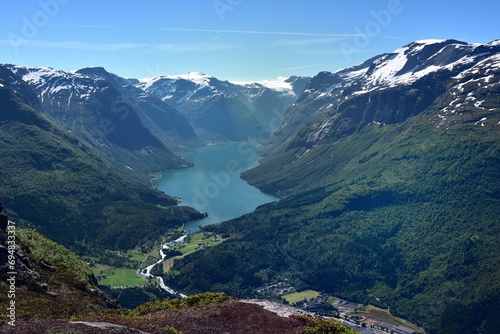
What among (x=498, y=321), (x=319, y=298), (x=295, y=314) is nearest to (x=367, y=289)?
(x=319, y=298)

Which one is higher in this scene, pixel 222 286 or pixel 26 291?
pixel 26 291

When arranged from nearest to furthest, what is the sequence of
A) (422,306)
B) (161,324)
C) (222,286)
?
(161,324) → (422,306) → (222,286)

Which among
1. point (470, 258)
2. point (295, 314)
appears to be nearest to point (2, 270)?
point (295, 314)

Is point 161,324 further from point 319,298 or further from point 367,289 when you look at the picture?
point 367,289

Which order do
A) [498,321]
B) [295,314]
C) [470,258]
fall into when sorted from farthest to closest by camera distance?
[470,258], [498,321], [295,314]

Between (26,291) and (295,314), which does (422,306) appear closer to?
(295,314)

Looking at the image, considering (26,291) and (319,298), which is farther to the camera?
(319,298)

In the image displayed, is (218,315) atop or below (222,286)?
atop

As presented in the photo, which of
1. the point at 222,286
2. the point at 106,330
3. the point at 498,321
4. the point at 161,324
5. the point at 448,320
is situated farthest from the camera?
the point at 222,286

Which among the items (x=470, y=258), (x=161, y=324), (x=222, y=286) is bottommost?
(x=222, y=286)
